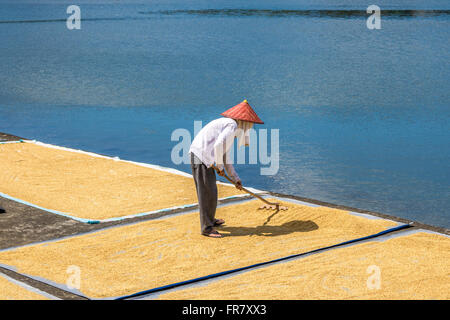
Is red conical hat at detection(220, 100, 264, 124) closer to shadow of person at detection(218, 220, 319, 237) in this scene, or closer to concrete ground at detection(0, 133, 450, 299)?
shadow of person at detection(218, 220, 319, 237)

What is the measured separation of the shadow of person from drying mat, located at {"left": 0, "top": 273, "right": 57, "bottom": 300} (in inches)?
85.0

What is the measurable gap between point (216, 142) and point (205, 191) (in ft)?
1.77

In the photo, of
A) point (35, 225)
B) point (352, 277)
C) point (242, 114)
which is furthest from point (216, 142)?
point (35, 225)

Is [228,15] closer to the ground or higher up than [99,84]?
higher up

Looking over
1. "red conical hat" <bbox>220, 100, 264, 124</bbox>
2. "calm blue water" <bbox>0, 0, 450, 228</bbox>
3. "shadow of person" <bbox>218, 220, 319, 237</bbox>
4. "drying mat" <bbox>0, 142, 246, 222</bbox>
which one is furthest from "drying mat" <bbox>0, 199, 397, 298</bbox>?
"calm blue water" <bbox>0, 0, 450, 228</bbox>

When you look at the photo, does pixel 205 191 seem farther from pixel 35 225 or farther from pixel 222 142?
pixel 35 225

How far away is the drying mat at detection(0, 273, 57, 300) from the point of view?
17.5 feet

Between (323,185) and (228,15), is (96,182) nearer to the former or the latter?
(323,185)

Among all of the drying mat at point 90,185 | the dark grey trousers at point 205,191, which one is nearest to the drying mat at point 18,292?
the drying mat at point 90,185

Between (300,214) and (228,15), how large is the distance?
1752 inches

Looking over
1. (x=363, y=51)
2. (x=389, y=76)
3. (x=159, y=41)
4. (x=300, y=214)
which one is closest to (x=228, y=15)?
(x=159, y=41)

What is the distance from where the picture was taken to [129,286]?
565cm

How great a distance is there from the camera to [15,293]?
5.43 m

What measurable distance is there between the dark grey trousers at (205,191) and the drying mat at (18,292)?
1977 millimetres
